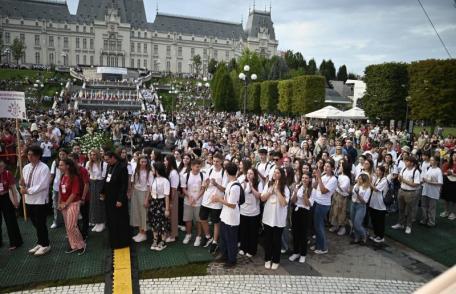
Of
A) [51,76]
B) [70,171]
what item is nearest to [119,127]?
[70,171]

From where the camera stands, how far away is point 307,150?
1199 centimetres

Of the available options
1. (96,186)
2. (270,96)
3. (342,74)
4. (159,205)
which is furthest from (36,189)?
(342,74)

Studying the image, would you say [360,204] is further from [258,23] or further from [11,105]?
[258,23]

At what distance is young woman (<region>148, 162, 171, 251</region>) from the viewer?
7328mm

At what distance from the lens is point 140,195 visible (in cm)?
784

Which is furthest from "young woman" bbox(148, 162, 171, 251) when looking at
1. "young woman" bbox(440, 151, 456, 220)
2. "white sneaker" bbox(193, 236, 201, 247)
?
"young woman" bbox(440, 151, 456, 220)

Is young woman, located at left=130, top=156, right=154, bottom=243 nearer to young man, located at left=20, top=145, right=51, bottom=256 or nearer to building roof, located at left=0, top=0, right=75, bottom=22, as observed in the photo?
young man, located at left=20, top=145, right=51, bottom=256

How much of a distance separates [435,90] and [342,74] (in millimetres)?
67088

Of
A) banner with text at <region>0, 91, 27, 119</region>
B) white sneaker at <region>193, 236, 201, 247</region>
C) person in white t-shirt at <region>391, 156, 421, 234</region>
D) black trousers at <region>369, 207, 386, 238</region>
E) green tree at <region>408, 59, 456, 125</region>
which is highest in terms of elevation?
green tree at <region>408, 59, 456, 125</region>

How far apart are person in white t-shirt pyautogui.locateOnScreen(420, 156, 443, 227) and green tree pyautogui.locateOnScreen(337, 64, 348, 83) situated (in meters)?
86.1

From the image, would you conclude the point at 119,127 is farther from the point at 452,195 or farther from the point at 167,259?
the point at 452,195

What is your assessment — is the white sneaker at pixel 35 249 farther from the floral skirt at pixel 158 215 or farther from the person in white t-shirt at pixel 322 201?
the person in white t-shirt at pixel 322 201

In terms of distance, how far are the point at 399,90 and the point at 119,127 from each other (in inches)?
892

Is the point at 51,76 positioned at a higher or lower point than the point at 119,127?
higher
